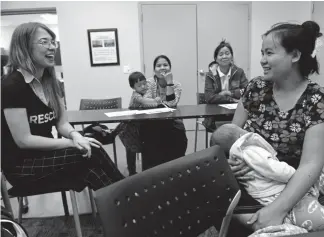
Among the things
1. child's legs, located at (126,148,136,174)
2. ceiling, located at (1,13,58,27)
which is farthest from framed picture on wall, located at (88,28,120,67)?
child's legs, located at (126,148,136,174)

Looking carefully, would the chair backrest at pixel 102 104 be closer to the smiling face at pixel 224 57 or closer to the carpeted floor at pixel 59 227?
the smiling face at pixel 224 57

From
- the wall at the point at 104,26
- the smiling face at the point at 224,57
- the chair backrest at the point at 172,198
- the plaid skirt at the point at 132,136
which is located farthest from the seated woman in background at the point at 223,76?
the chair backrest at the point at 172,198

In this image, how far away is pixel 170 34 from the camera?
5188mm

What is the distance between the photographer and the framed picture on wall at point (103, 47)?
5168 mm

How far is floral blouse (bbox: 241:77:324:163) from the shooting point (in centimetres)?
128

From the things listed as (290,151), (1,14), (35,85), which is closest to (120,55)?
(1,14)

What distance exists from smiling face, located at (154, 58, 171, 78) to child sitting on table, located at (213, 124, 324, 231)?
2.23 meters

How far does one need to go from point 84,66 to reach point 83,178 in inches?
154

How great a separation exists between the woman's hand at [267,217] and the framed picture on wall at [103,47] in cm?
450

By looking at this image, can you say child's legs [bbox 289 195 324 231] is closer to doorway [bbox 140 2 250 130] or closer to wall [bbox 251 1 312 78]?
doorway [bbox 140 2 250 130]

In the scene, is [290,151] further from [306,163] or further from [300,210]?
[300,210]

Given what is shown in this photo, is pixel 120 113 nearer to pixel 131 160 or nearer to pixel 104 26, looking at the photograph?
pixel 131 160

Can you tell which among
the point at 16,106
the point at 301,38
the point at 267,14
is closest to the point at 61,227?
the point at 16,106

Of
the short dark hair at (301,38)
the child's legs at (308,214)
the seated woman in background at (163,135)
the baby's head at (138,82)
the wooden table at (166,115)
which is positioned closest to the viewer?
the child's legs at (308,214)
